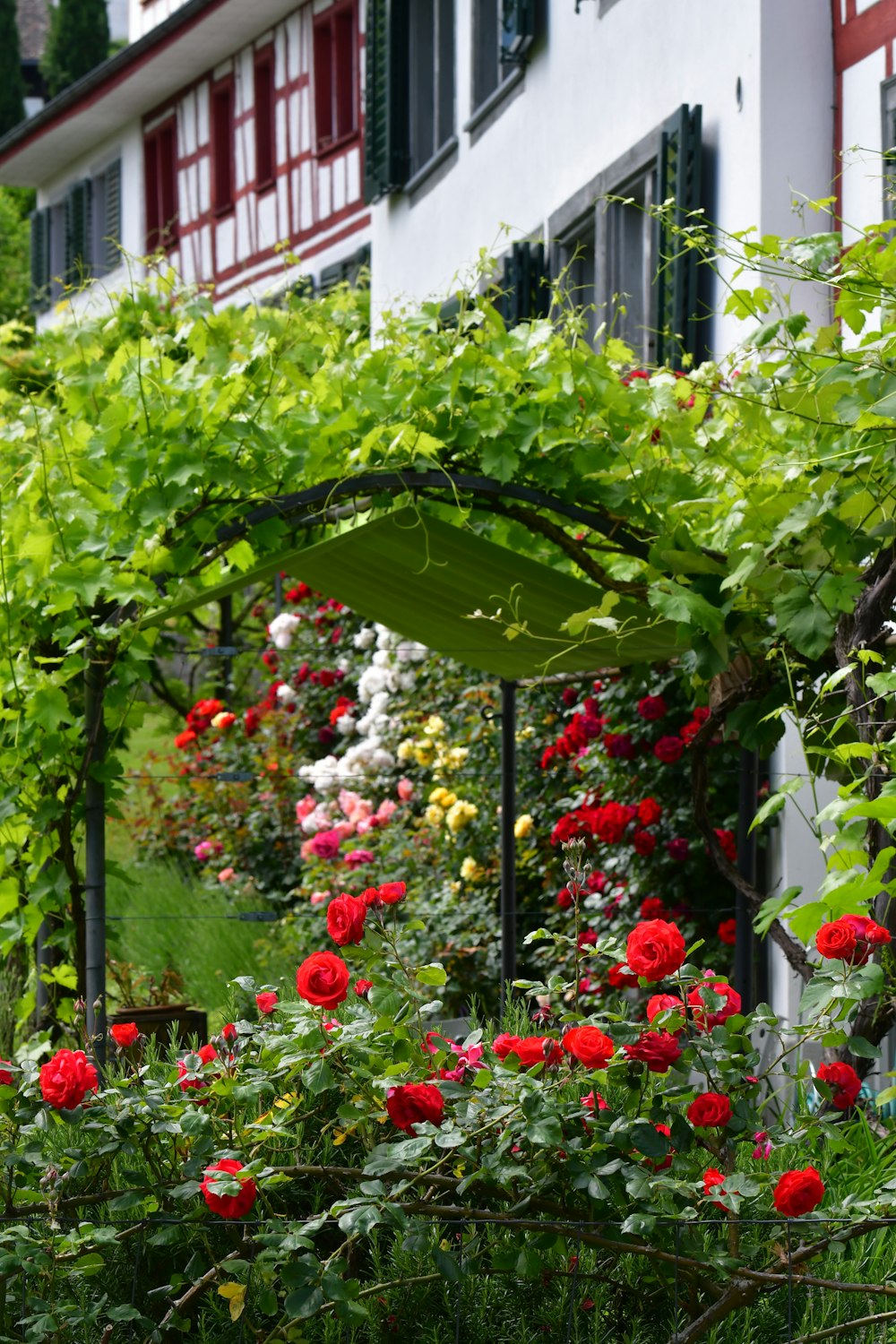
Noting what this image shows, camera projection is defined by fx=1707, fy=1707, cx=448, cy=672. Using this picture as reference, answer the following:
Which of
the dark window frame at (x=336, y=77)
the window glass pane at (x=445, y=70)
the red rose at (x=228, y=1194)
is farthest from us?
the dark window frame at (x=336, y=77)

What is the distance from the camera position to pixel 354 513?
440 cm

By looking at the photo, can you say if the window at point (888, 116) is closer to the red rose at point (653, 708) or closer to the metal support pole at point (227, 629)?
the red rose at point (653, 708)

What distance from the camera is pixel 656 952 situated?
98.4 inches

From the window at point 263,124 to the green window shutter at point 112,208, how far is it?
12.3 ft

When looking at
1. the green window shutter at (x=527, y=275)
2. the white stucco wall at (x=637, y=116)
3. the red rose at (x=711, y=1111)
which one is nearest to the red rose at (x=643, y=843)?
the white stucco wall at (x=637, y=116)

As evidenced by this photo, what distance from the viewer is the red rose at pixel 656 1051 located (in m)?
2.56

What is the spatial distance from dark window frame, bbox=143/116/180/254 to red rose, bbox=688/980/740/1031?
17.2 meters

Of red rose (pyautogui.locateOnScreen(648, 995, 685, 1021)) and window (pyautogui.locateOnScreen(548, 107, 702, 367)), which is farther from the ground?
window (pyautogui.locateOnScreen(548, 107, 702, 367))

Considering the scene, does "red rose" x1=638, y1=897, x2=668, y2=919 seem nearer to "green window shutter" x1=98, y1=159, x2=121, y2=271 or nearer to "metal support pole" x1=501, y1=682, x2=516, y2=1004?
"metal support pole" x1=501, y1=682, x2=516, y2=1004

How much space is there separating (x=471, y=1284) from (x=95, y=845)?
1.88 meters

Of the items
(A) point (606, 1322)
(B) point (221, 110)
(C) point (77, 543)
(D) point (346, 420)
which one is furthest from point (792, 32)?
(B) point (221, 110)

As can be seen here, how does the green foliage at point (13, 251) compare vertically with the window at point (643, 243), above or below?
above

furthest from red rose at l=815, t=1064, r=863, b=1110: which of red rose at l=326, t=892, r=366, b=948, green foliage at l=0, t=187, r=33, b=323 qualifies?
green foliage at l=0, t=187, r=33, b=323

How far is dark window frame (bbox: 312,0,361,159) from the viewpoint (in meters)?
15.3
